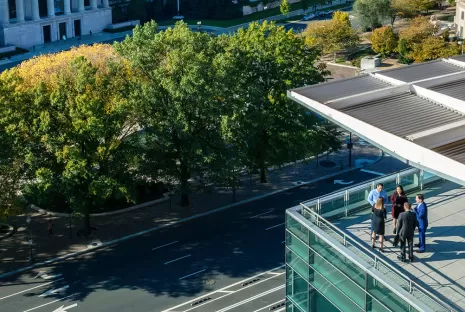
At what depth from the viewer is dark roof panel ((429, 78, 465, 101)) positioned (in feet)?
113

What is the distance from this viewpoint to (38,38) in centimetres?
12269

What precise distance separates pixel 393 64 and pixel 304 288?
7346 cm

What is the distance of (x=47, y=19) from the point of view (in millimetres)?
123312

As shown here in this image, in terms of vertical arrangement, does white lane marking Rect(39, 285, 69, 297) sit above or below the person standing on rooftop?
below

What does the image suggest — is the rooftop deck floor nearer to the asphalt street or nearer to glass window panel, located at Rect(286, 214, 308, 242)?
glass window panel, located at Rect(286, 214, 308, 242)

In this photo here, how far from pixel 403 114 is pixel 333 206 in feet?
17.5

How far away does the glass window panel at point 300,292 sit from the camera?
99.9 feet

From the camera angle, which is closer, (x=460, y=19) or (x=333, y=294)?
(x=333, y=294)

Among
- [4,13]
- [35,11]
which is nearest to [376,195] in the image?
[4,13]

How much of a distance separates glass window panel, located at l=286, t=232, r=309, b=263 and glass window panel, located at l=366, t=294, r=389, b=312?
4279 mm

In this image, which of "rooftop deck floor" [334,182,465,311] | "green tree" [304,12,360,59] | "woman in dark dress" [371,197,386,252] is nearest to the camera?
"rooftop deck floor" [334,182,465,311]

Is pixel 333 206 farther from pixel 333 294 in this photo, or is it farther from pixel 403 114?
pixel 403 114

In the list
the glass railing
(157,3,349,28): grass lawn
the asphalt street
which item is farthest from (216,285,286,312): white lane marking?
(157,3,349,28): grass lawn

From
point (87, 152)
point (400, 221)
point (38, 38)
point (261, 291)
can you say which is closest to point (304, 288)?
point (400, 221)
